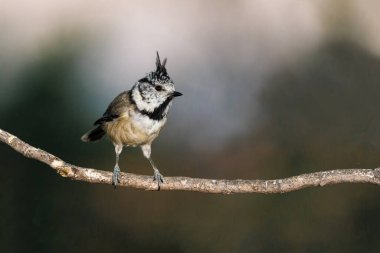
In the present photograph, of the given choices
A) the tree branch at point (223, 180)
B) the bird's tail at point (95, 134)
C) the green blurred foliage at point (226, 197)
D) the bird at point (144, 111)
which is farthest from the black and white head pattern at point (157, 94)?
the green blurred foliage at point (226, 197)

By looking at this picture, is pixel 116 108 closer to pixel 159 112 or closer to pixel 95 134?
pixel 159 112

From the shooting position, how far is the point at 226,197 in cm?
521

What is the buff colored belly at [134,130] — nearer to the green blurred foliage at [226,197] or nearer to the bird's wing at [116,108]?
the bird's wing at [116,108]

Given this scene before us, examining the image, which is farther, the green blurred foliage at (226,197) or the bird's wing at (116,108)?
the green blurred foliage at (226,197)

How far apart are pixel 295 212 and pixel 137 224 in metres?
1.33

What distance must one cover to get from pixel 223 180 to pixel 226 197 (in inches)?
104

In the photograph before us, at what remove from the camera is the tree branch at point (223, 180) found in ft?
8.29

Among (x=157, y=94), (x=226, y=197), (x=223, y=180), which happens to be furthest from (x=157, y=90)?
(x=226, y=197)

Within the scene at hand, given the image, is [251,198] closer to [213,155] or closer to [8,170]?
[213,155]

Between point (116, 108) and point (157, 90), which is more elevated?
point (157, 90)

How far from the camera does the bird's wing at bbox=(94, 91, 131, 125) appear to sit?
3486 mm

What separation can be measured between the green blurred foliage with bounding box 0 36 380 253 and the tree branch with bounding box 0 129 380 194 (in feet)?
6.99

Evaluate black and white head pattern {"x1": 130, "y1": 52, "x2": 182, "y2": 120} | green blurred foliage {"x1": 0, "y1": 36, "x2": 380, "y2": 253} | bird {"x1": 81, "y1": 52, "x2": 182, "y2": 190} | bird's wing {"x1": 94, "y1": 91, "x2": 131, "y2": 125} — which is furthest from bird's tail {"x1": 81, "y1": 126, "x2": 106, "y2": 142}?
green blurred foliage {"x1": 0, "y1": 36, "x2": 380, "y2": 253}

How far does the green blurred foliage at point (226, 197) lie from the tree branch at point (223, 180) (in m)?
2.13
